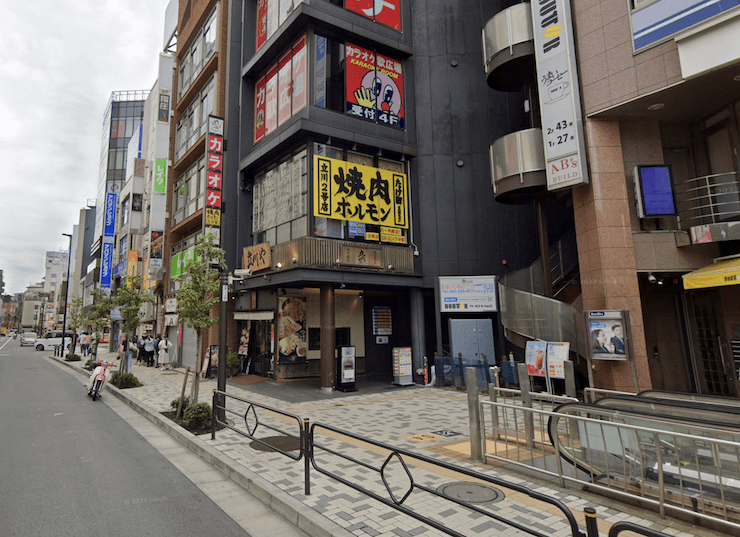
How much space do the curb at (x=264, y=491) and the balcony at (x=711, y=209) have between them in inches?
527

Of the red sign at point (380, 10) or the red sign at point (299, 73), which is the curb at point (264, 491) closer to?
the red sign at point (299, 73)

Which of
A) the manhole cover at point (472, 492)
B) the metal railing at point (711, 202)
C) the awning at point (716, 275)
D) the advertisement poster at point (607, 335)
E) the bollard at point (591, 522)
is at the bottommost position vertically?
the manhole cover at point (472, 492)

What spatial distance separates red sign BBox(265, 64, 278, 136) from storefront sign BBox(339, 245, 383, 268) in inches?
297

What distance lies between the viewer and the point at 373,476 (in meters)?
6.85

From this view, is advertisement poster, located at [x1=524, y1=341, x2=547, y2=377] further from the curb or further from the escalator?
the curb

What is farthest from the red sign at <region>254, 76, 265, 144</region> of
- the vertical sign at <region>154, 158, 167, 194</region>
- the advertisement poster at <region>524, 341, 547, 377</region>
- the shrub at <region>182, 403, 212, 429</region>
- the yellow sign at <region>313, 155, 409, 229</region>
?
the advertisement poster at <region>524, 341, 547, 377</region>

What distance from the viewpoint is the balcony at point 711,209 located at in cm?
1234

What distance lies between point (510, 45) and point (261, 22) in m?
13.7

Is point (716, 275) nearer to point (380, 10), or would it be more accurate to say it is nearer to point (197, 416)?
point (197, 416)

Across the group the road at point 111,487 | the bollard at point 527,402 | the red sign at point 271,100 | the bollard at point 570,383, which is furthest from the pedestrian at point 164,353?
the bollard at point 570,383

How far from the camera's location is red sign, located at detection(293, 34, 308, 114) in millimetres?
17844

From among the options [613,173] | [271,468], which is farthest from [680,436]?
[613,173]

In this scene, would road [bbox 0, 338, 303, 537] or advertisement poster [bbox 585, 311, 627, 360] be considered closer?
road [bbox 0, 338, 303, 537]

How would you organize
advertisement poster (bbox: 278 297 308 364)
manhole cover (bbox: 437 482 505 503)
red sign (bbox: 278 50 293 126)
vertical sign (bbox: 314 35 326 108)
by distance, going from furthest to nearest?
1. advertisement poster (bbox: 278 297 308 364)
2. red sign (bbox: 278 50 293 126)
3. vertical sign (bbox: 314 35 326 108)
4. manhole cover (bbox: 437 482 505 503)
